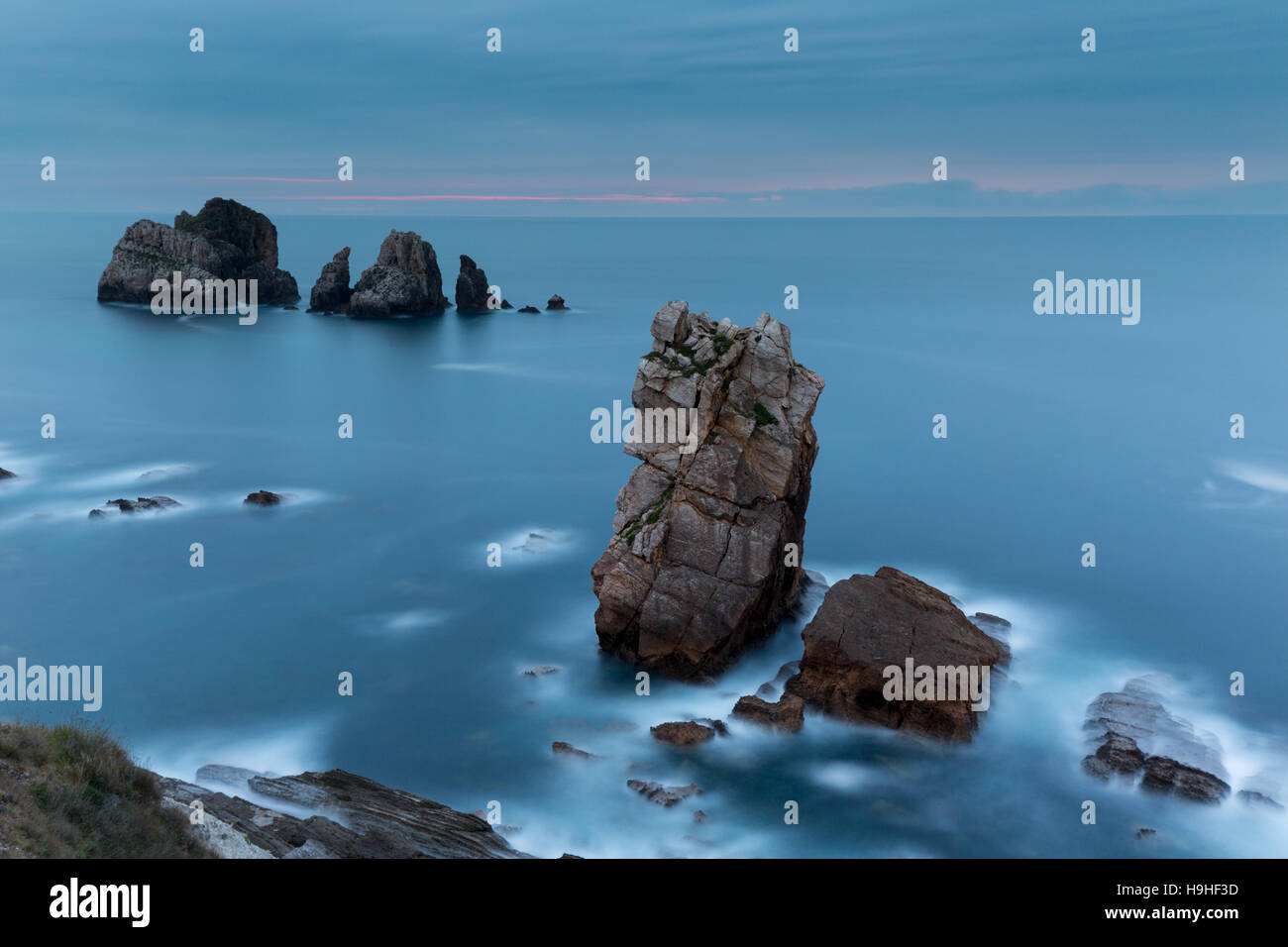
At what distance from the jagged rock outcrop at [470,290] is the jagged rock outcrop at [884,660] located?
8883 cm

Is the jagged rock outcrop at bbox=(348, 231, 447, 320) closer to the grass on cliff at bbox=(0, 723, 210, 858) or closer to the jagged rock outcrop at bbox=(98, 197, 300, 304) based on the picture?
the jagged rock outcrop at bbox=(98, 197, 300, 304)

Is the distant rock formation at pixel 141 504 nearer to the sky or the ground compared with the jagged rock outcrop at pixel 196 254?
nearer to the ground

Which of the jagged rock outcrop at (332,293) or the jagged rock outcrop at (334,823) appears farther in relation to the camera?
the jagged rock outcrop at (332,293)

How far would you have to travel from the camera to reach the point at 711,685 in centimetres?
2989

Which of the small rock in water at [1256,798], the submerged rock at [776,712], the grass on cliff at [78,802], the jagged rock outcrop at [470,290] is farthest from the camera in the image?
Answer: the jagged rock outcrop at [470,290]

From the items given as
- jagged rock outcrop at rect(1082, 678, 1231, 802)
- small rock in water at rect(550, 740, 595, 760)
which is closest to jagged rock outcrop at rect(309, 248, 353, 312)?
small rock in water at rect(550, 740, 595, 760)

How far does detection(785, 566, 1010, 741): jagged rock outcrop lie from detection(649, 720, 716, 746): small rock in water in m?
3.22

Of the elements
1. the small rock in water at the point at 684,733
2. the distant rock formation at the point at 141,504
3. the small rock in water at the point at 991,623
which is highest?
the distant rock formation at the point at 141,504

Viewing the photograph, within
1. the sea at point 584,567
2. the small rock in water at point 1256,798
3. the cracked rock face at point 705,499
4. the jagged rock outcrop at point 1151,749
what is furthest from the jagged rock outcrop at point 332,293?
the small rock in water at point 1256,798

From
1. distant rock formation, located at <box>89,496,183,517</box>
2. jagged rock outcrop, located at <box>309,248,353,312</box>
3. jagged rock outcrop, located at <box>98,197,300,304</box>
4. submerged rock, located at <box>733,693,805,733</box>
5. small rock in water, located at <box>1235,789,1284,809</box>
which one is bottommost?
small rock in water, located at <box>1235,789,1284,809</box>

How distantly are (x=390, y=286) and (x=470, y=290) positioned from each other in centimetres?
944

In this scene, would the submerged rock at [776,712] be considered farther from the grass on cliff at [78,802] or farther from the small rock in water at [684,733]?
the grass on cliff at [78,802]

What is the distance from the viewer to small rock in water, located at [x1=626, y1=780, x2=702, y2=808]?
24938mm

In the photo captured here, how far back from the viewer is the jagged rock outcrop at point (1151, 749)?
82.8 ft
